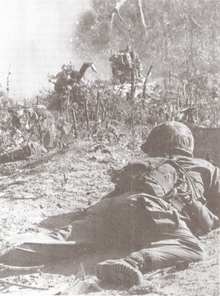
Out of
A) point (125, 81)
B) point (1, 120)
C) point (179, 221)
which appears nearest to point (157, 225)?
point (179, 221)

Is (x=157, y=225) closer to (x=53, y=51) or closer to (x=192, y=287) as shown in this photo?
(x=192, y=287)

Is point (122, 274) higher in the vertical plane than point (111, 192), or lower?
lower

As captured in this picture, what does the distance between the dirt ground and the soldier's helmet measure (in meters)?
0.70

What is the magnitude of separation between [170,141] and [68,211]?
1.16 meters

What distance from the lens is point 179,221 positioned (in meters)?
3.31

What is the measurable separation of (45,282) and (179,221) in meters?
0.98

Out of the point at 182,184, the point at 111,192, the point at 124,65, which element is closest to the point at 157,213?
the point at 182,184

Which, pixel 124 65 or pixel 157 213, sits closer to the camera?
pixel 157 213

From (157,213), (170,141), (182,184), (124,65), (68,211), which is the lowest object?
(68,211)

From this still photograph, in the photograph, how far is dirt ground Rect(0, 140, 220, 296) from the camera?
115 inches

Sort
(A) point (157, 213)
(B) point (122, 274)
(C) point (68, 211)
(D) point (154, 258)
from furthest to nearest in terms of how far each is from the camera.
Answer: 1. (C) point (68, 211)
2. (A) point (157, 213)
3. (D) point (154, 258)
4. (B) point (122, 274)

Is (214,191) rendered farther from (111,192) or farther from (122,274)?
(122,274)

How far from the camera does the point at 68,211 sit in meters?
4.36

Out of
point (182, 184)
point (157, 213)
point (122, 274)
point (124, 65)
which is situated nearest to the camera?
point (122, 274)
